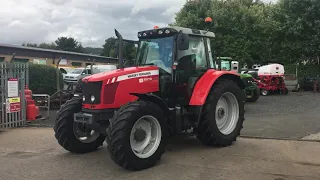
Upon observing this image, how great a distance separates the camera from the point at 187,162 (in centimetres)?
646

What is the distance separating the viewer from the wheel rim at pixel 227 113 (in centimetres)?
791

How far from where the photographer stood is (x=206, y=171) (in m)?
5.91

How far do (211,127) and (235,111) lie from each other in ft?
3.84

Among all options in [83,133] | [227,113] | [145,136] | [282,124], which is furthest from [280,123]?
[83,133]

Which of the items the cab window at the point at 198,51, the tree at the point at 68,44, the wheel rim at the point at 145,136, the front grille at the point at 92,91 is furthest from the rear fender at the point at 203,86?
the tree at the point at 68,44

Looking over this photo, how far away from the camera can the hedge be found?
17.3 m

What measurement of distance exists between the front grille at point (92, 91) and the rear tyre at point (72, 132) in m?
0.65

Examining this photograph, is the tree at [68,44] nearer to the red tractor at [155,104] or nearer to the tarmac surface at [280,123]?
the tarmac surface at [280,123]

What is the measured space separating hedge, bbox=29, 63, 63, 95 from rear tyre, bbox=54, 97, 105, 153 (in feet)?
35.8

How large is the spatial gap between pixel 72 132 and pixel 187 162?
2.28 m

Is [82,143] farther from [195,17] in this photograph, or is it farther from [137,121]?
[195,17]

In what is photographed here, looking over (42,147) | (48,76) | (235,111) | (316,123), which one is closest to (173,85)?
(235,111)

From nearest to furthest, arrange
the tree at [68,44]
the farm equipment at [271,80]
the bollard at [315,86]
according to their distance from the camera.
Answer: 1. the farm equipment at [271,80]
2. the bollard at [315,86]
3. the tree at [68,44]

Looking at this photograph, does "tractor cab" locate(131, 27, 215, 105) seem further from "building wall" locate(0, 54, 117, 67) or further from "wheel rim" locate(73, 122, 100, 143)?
"building wall" locate(0, 54, 117, 67)
